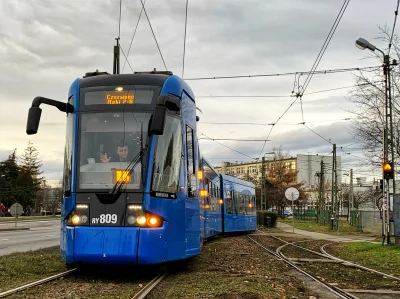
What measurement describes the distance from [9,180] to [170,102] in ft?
266

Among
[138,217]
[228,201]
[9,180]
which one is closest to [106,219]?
[138,217]

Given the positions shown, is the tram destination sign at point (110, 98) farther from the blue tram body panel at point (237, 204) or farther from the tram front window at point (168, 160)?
the blue tram body panel at point (237, 204)

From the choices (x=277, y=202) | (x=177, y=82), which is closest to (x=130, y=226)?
(x=177, y=82)

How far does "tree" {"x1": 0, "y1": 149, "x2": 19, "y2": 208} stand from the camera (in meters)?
79.0

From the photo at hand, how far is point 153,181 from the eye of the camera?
8.36 metres

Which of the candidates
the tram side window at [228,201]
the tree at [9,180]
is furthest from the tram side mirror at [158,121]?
the tree at [9,180]

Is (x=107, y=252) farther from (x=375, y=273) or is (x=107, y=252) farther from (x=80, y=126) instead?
(x=375, y=273)

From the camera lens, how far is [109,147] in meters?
8.61

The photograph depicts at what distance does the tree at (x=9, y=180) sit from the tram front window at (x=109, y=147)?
76216 mm

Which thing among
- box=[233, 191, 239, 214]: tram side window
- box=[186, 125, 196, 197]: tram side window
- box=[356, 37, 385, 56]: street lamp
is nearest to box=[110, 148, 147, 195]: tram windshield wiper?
box=[186, 125, 196, 197]: tram side window

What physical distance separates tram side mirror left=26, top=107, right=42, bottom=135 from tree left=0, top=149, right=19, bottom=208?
76246 millimetres

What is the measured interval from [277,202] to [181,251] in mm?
61732

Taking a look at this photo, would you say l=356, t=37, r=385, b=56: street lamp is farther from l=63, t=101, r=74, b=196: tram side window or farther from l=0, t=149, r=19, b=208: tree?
l=0, t=149, r=19, b=208: tree

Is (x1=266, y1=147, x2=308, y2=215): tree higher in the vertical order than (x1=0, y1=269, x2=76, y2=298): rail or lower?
higher
